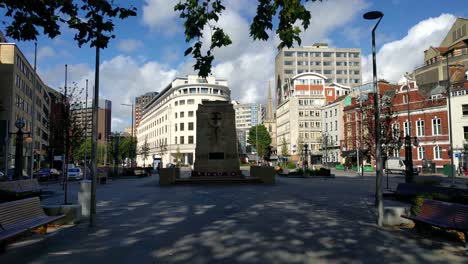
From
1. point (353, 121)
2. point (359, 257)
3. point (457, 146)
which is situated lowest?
point (359, 257)

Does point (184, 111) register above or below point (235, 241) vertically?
above

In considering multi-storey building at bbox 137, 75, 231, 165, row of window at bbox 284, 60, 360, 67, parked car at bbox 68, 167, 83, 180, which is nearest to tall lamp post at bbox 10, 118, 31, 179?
parked car at bbox 68, 167, 83, 180

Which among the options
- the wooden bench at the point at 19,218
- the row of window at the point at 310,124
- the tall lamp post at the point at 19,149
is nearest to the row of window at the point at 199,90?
the row of window at the point at 310,124

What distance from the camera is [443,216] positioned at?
28.5ft

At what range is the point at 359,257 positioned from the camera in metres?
7.21

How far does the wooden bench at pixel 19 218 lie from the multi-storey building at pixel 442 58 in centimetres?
7021

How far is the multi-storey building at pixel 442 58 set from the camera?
2815 inches

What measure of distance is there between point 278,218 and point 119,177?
33825 mm

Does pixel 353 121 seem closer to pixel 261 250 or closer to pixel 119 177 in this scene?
pixel 119 177

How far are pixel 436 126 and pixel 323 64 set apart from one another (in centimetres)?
7170

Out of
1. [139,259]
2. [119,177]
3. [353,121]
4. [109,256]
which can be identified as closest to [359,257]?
[139,259]

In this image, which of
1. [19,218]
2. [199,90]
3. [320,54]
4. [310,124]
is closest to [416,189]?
[19,218]

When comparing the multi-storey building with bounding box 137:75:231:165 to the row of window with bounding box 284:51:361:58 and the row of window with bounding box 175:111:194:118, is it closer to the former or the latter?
the row of window with bounding box 175:111:194:118

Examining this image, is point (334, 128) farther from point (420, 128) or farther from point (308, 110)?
point (420, 128)
